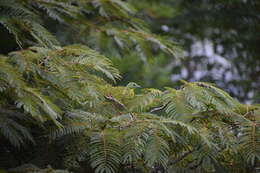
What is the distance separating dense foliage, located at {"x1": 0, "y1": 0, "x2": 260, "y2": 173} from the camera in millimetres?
1348

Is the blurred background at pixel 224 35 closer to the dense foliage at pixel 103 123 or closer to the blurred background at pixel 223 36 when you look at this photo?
the blurred background at pixel 223 36

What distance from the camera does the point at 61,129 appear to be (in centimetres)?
145

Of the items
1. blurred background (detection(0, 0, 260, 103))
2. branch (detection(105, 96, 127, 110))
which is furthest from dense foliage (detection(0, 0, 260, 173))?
blurred background (detection(0, 0, 260, 103))

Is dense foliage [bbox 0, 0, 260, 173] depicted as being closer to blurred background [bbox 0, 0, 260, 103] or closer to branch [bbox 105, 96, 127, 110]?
branch [bbox 105, 96, 127, 110]

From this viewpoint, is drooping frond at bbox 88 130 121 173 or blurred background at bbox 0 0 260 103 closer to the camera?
drooping frond at bbox 88 130 121 173

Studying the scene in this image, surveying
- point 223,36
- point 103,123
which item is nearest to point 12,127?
point 103,123

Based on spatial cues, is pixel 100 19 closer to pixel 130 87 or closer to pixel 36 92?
pixel 130 87

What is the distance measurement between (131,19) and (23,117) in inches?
55.5

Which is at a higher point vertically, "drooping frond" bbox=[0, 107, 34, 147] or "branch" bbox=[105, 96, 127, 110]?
"branch" bbox=[105, 96, 127, 110]

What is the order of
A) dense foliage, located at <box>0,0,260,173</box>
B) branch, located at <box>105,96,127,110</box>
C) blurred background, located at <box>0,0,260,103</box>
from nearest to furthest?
dense foliage, located at <box>0,0,260,173</box>
branch, located at <box>105,96,127,110</box>
blurred background, located at <box>0,0,260,103</box>

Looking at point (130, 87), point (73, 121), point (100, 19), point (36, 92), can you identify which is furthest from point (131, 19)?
point (36, 92)

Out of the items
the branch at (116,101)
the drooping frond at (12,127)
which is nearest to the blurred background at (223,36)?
the branch at (116,101)

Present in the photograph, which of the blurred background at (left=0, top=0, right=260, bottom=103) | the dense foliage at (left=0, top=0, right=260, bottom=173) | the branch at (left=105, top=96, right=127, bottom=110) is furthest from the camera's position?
the blurred background at (left=0, top=0, right=260, bottom=103)

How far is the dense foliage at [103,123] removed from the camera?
1.35 metres
